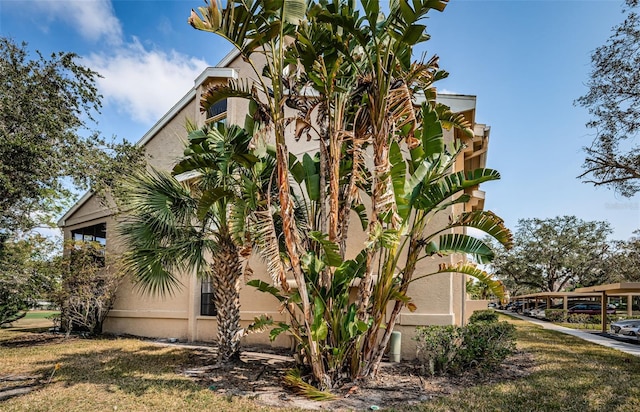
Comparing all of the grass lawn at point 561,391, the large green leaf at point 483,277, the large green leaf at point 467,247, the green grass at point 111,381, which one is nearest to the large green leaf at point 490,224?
the large green leaf at point 467,247

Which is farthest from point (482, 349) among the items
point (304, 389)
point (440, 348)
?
point (304, 389)

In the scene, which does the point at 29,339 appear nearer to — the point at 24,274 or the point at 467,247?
the point at 24,274

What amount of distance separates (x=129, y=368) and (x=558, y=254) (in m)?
43.9

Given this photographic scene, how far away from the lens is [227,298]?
964cm

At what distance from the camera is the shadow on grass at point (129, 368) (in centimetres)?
793

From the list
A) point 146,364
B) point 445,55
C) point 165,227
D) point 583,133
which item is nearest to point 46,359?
point 146,364

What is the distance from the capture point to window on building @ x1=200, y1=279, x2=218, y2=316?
14.2 metres

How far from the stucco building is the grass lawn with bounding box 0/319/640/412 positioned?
7.72ft

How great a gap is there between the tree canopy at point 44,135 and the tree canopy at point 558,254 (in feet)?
131

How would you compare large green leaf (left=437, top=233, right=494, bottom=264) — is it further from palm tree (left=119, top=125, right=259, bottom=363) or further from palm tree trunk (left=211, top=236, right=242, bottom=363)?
palm tree trunk (left=211, top=236, right=242, bottom=363)

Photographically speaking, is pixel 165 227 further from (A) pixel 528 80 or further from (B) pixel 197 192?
(A) pixel 528 80

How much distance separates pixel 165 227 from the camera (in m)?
9.72

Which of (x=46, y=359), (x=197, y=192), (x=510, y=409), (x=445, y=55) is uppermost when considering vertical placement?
(x=445, y=55)

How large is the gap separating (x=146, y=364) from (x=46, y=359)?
143 inches
